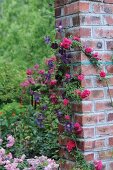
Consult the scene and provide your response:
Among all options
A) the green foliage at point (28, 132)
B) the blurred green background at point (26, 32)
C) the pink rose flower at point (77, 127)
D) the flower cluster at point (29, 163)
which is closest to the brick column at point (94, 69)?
the pink rose flower at point (77, 127)

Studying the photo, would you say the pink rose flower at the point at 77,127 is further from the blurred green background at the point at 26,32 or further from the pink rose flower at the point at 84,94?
the blurred green background at the point at 26,32

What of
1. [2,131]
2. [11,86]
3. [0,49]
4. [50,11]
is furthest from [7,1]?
[2,131]

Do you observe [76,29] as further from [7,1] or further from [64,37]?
[7,1]

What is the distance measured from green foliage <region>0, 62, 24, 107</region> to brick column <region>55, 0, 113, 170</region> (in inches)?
98.5

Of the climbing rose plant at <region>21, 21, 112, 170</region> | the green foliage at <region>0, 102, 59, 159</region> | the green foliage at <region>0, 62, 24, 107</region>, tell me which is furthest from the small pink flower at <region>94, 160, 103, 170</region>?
the green foliage at <region>0, 62, 24, 107</region>

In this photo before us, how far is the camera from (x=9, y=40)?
10078 millimetres

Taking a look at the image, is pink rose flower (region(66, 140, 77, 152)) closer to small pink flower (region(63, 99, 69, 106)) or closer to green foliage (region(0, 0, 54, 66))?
small pink flower (region(63, 99, 69, 106))

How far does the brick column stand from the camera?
2.99 metres

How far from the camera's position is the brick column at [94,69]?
2.99 metres

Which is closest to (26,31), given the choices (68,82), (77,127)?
(68,82)

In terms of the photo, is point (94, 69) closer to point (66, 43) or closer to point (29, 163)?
point (66, 43)

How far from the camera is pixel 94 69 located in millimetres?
3027

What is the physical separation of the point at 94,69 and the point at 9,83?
268cm

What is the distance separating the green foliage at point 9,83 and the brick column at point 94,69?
8.21 ft
